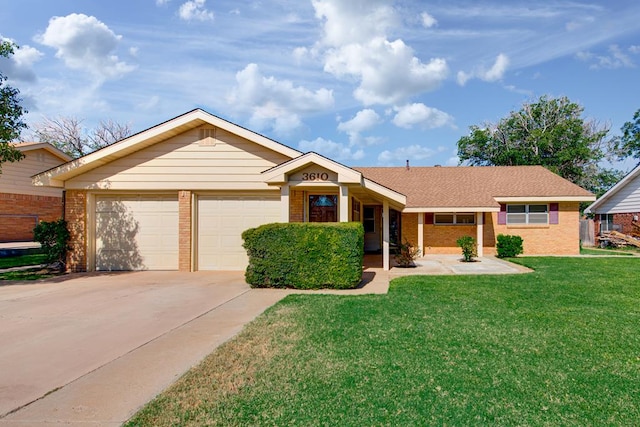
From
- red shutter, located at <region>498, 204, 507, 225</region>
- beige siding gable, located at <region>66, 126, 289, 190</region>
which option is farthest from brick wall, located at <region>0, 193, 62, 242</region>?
red shutter, located at <region>498, 204, 507, 225</region>

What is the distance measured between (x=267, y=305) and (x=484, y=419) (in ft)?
17.1

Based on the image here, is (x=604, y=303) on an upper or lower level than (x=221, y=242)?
lower

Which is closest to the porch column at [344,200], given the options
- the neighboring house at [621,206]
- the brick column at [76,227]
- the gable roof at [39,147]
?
Answer: the brick column at [76,227]

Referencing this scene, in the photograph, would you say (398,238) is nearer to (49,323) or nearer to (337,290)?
(337,290)

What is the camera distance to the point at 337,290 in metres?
9.73

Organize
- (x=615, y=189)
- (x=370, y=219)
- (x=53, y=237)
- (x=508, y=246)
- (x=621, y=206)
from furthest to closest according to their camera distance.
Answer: (x=621, y=206) → (x=615, y=189) → (x=370, y=219) → (x=508, y=246) → (x=53, y=237)

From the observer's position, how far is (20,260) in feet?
54.4

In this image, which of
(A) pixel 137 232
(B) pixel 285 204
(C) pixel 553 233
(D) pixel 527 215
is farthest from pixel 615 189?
(A) pixel 137 232

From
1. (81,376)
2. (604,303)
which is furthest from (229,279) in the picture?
(604,303)

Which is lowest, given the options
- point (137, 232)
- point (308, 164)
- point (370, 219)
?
point (137, 232)

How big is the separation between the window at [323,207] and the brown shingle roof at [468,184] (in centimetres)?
494

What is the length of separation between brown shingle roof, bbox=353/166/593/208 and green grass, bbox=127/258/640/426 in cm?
1049

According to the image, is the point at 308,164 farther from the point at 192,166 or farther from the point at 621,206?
the point at 621,206

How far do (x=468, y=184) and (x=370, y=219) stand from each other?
524 cm
